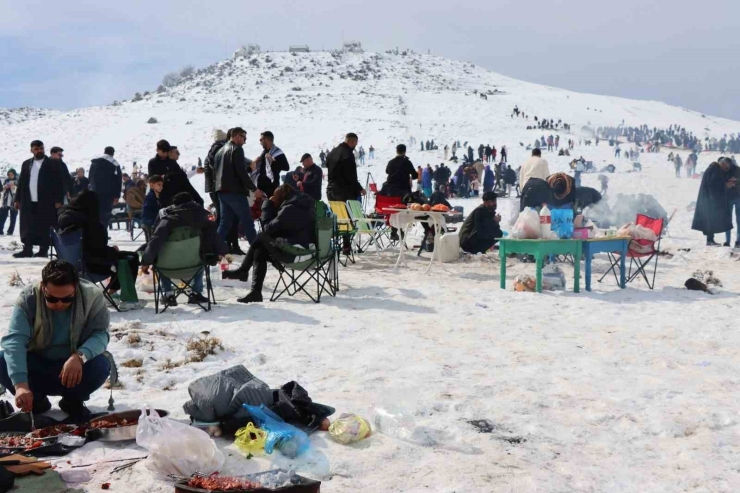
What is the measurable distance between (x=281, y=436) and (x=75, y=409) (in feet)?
3.99

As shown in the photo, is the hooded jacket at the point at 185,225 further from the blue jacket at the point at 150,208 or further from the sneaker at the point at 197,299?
the blue jacket at the point at 150,208

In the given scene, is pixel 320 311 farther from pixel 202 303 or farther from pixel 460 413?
pixel 460 413

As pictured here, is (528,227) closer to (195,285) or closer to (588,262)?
(588,262)

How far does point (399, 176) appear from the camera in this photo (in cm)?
1070


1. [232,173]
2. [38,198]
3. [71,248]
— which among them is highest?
[232,173]

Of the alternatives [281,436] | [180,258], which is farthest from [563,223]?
[281,436]

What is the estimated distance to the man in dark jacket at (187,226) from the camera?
6.39m

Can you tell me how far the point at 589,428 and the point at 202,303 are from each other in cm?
412

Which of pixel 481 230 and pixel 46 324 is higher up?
pixel 481 230

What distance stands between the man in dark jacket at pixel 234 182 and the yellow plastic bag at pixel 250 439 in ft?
16.2

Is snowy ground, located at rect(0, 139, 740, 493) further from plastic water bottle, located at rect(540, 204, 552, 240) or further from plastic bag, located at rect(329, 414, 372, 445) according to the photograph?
plastic water bottle, located at rect(540, 204, 552, 240)

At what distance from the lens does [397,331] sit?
6.07m

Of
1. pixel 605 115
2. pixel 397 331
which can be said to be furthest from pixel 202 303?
pixel 605 115

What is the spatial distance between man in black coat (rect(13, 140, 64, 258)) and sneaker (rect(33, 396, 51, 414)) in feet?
22.8
